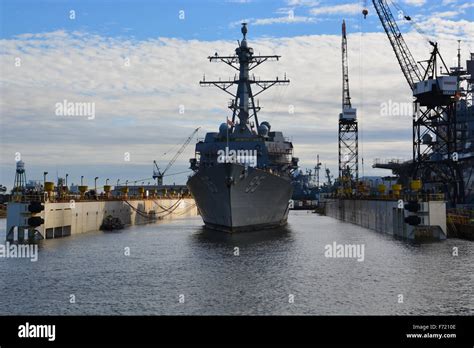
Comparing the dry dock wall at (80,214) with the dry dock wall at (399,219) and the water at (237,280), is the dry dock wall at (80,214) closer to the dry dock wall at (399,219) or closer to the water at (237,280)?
the water at (237,280)

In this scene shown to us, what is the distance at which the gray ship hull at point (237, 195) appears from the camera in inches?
2057

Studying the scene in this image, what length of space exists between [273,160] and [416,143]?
20.9m

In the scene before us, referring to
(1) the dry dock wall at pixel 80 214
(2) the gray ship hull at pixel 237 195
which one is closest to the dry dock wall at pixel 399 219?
Result: (2) the gray ship hull at pixel 237 195

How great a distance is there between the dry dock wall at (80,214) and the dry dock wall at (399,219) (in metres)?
33.9

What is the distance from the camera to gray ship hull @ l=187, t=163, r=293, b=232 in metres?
52.3

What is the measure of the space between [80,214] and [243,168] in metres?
22.7

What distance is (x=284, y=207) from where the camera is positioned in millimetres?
74500

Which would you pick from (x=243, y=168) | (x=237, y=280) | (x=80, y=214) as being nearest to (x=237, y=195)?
(x=243, y=168)

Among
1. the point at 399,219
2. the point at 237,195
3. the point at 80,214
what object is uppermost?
the point at 237,195

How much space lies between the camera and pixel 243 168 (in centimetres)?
5228

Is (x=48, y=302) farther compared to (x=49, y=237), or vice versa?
(x=49, y=237)

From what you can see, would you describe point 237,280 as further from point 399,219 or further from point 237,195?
point 399,219
